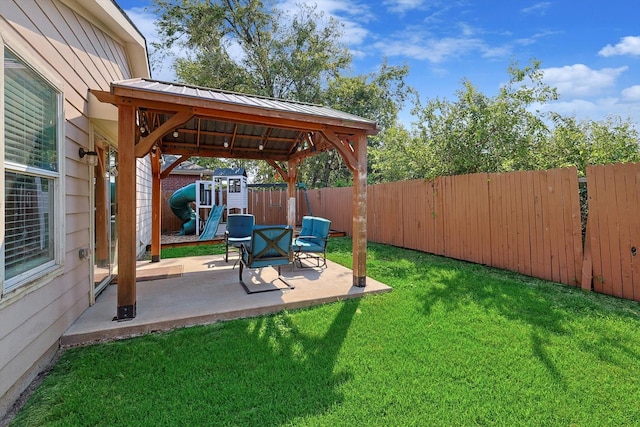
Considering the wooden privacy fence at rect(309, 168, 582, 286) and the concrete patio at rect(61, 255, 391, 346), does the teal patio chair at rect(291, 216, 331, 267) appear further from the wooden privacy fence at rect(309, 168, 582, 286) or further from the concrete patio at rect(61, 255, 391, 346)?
the wooden privacy fence at rect(309, 168, 582, 286)

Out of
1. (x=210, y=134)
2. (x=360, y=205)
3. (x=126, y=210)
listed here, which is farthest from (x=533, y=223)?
(x=210, y=134)

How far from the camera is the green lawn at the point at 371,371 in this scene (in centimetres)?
197

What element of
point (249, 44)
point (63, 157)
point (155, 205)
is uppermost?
point (249, 44)

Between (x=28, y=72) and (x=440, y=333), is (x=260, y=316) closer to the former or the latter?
(x=440, y=333)

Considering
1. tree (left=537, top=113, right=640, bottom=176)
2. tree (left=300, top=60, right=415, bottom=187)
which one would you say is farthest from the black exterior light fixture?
tree (left=300, top=60, right=415, bottom=187)

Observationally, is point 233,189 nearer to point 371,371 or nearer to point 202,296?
point 202,296

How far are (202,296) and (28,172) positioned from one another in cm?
236

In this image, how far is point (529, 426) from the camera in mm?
1857

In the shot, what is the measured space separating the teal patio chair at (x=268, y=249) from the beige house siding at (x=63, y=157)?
199 cm

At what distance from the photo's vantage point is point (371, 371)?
8.10 feet

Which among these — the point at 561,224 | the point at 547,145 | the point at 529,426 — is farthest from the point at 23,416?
the point at 547,145

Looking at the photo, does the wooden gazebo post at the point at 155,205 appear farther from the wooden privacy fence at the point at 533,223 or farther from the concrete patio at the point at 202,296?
the wooden privacy fence at the point at 533,223

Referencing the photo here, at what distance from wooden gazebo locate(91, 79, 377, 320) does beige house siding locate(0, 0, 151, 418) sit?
0.42 meters

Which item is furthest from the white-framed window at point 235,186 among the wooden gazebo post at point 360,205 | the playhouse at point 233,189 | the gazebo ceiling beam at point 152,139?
the gazebo ceiling beam at point 152,139
